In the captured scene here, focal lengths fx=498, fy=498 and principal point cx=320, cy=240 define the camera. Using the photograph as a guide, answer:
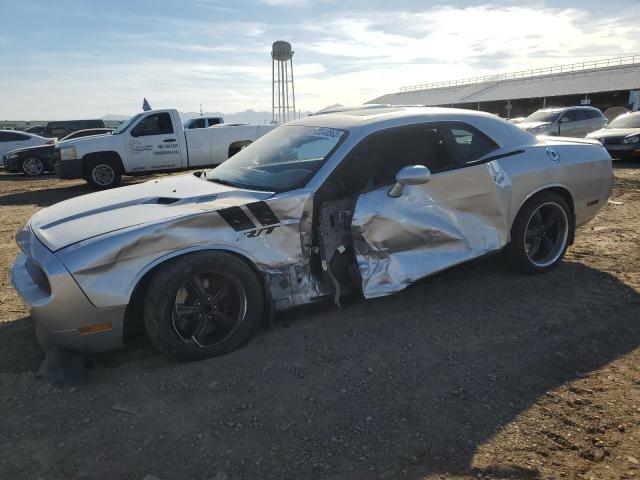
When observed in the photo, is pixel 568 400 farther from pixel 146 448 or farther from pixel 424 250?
pixel 146 448

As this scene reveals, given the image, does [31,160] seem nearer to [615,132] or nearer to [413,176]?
[413,176]

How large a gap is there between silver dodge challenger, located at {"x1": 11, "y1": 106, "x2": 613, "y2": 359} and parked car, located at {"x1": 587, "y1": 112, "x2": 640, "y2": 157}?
9.61 meters

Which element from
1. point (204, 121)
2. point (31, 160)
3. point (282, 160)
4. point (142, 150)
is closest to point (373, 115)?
point (282, 160)

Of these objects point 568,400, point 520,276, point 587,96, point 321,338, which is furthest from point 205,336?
point 587,96

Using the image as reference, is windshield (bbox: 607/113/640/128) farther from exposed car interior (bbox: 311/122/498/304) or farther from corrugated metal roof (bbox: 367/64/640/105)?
corrugated metal roof (bbox: 367/64/640/105)

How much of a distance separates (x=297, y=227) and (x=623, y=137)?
12.5 meters

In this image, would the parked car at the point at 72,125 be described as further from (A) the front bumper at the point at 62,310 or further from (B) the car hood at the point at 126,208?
(A) the front bumper at the point at 62,310

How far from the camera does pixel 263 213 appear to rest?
3322 mm

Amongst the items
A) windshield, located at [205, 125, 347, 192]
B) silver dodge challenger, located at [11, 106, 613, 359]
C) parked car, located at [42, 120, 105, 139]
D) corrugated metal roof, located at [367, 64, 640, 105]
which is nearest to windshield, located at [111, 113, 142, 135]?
silver dodge challenger, located at [11, 106, 613, 359]

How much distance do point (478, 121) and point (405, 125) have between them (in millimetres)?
807

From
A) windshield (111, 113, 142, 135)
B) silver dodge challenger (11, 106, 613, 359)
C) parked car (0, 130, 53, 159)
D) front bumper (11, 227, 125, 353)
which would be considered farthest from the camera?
parked car (0, 130, 53, 159)

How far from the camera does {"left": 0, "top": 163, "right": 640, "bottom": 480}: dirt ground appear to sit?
2.34m

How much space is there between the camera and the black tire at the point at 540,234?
437cm

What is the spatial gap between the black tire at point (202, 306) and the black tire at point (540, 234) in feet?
7.89
